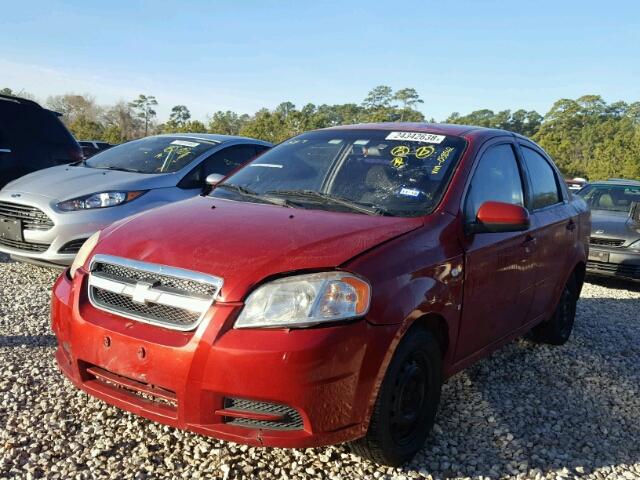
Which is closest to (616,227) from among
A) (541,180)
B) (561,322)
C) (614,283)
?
(614,283)

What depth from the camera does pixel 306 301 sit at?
89.4 inches

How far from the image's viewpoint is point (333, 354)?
2201 millimetres

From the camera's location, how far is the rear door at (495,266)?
3086 millimetres

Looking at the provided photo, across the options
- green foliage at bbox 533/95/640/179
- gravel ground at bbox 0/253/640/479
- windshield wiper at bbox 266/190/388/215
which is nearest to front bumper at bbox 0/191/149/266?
gravel ground at bbox 0/253/640/479

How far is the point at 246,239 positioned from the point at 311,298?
480mm

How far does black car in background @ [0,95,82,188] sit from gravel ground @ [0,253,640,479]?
3135 mm

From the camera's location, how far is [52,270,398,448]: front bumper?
218 centimetres

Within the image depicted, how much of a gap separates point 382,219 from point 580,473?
1.63 metres

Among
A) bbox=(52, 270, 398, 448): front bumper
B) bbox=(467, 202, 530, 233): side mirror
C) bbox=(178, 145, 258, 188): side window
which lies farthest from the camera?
bbox=(178, 145, 258, 188): side window

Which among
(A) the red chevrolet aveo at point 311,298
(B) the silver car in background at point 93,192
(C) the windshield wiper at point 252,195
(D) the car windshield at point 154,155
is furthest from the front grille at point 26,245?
(A) the red chevrolet aveo at point 311,298

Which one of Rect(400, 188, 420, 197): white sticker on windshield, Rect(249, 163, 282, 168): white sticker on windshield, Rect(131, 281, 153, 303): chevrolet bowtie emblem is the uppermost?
Rect(249, 163, 282, 168): white sticker on windshield

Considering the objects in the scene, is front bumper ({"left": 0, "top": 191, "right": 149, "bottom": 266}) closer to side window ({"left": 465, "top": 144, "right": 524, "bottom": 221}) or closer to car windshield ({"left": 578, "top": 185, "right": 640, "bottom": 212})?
side window ({"left": 465, "top": 144, "right": 524, "bottom": 221})

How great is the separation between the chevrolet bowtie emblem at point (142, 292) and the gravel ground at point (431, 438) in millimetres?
796

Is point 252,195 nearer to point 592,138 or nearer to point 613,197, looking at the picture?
point 613,197
